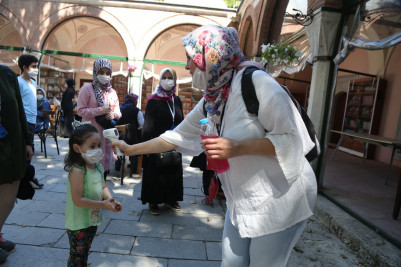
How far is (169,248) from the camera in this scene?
3162 mm

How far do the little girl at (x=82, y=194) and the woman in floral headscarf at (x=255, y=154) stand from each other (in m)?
1.04

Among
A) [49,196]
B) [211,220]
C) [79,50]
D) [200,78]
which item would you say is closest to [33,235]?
[49,196]

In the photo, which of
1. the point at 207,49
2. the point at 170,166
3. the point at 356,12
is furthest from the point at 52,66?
the point at 207,49

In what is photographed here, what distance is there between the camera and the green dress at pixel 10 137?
2365mm

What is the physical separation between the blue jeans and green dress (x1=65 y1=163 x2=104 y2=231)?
1105 mm

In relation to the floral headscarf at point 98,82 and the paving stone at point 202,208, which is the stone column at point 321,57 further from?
the floral headscarf at point 98,82

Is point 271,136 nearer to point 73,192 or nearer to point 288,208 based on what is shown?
point 288,208

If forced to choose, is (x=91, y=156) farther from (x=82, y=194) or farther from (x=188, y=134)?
(x=188, y=134)

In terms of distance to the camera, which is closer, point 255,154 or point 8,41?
point 255,154

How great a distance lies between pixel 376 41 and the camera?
407 cm

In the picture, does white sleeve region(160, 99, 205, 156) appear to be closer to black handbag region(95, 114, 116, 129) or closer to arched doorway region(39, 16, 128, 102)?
black handbag region(95, 114, 116, 129)

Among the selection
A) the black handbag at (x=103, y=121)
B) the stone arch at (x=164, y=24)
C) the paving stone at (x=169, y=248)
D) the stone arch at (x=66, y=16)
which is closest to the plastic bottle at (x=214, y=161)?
the paving stone at (x=169, y=248)

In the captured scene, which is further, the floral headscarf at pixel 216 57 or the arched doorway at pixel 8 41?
the arched doorway at pixel 8 41

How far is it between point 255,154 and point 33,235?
3.01 meters
